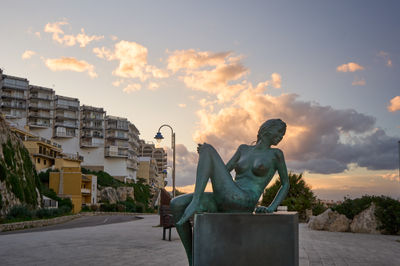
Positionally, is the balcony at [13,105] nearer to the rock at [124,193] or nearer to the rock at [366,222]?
the rock at [124,193]

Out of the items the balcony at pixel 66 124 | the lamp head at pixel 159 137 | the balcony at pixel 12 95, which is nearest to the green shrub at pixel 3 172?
the lamp head at pixel 159 137

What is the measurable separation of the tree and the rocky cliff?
1857 cm

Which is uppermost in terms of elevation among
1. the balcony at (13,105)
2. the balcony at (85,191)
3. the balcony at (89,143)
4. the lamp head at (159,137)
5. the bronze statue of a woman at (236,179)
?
the balcony at (13,105)

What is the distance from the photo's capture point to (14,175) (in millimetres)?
32094

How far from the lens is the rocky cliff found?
28.8 metres

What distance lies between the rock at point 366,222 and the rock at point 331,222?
13.1 inches

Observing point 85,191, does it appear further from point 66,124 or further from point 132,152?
point 132,152

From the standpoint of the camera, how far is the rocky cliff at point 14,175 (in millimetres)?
28805

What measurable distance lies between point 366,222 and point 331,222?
1.57m

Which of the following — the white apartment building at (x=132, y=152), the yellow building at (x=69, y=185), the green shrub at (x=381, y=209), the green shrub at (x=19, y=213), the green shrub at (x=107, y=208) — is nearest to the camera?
the green shrub at (x=381, y=209)

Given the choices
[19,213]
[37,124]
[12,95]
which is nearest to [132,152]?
[37,124]

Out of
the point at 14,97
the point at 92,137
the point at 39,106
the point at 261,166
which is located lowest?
the point at 261,166

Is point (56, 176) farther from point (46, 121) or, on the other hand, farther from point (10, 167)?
point (46, 121)

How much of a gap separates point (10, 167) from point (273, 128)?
109 feet
